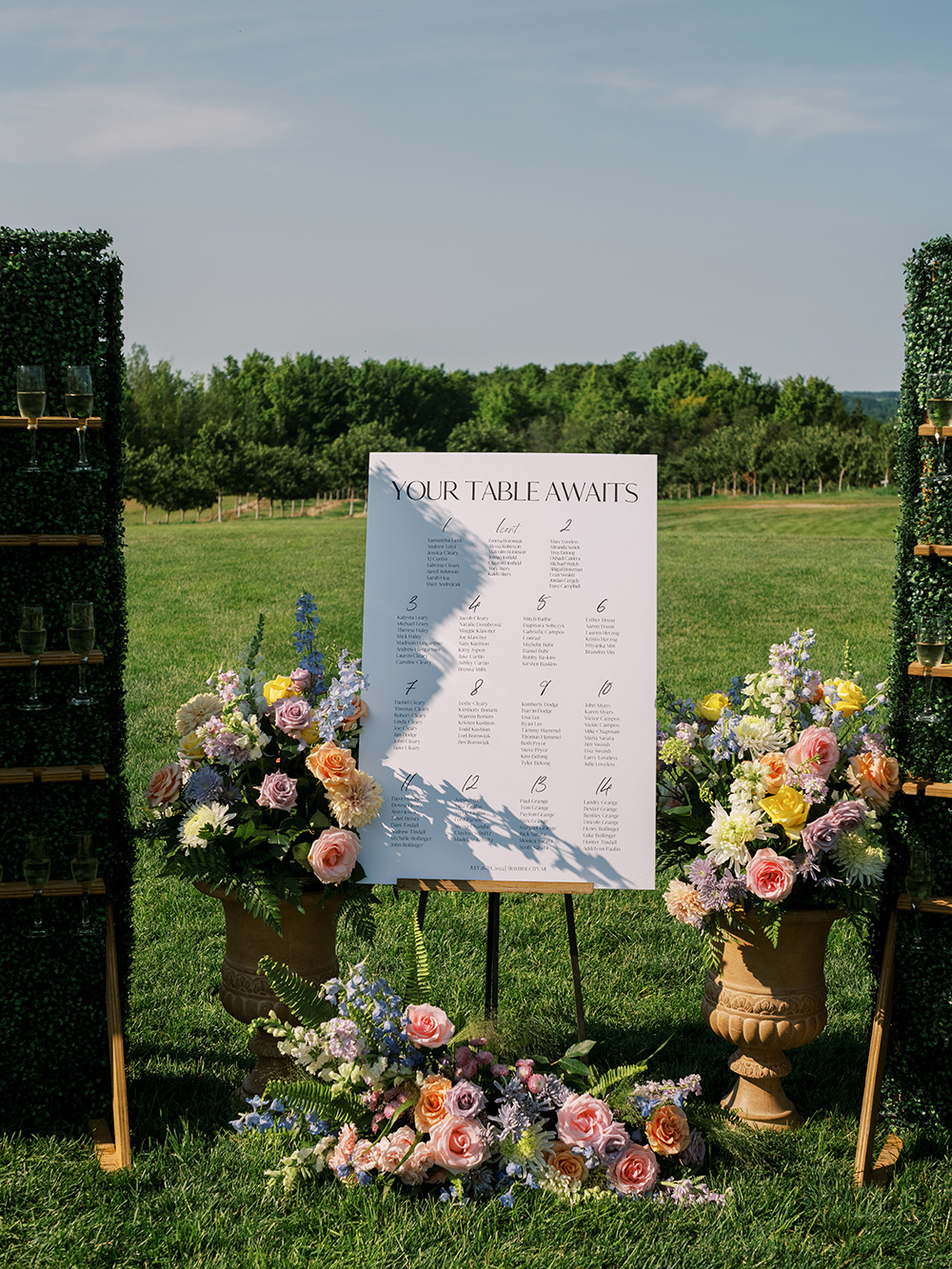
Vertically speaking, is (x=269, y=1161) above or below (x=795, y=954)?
below

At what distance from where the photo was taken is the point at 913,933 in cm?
343

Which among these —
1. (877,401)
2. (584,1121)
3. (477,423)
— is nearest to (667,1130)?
(584,1121)

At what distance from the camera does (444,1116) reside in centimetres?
316

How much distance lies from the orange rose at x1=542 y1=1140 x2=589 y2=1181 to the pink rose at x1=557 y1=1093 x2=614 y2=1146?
34mm

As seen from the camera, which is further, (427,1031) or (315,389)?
(315,389)

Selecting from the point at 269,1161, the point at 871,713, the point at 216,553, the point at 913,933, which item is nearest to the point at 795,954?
the point at 913,933

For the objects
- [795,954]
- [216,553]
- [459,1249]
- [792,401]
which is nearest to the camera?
[459,1249]

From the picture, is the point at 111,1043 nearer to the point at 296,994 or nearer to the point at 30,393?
the point at 296,994

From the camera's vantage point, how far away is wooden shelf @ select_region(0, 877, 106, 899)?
3316 millimetres

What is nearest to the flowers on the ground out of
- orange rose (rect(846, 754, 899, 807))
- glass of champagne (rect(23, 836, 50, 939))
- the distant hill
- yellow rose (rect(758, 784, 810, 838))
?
glass of champagne (rect(23, 836, 50, 939))

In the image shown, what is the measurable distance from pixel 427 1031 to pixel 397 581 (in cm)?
142

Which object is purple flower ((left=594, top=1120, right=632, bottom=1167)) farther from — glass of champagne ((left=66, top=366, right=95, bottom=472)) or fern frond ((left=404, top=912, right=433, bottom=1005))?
glass of champagne ((left=66, top=366, right=95, bottom=472))

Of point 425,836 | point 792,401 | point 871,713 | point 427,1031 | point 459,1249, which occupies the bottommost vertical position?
point 459,1249

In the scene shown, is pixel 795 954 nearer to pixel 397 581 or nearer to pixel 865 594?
pixel 397 581
